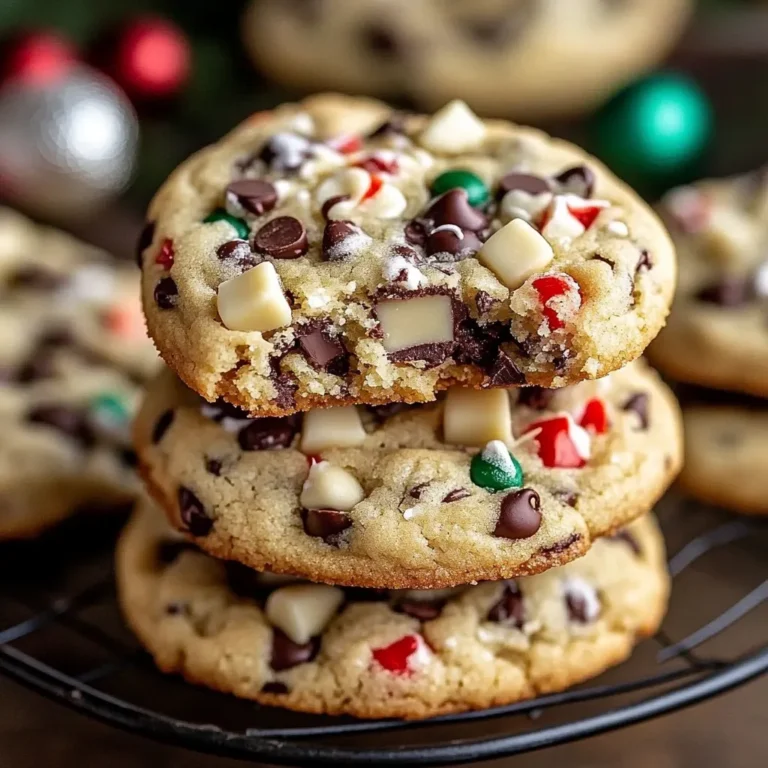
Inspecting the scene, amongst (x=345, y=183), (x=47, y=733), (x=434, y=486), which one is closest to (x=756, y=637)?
(x=434, y=486)

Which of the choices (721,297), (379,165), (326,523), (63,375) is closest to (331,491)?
(326,523)

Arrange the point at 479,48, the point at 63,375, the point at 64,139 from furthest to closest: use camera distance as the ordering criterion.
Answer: the point at 479,48
the point at 64,139
the point at 63,375

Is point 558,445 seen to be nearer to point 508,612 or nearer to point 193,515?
point 508,612

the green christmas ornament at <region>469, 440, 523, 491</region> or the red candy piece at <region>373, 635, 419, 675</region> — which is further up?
the green christmas ornament at <region>469, 440, 523, 491</region>

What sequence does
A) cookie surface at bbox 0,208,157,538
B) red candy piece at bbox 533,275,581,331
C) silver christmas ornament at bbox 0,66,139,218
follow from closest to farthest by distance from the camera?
red candy piece at bbox 533,275,581,331 < cookie surface at bbox 0,208,157,538 < silver christmas ornament at bbox 0,66,139,218

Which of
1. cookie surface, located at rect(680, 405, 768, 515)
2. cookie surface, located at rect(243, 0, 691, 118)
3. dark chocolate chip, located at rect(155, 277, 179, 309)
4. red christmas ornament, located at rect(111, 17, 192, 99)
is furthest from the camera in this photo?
red christmas ornament, located at rect(111, 17, 192, 99)

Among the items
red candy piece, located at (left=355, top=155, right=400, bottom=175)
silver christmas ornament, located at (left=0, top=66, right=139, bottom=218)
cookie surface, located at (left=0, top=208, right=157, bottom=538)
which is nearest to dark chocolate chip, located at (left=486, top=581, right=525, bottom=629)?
red candy piece, located at (left=355, top=155, right=400, bottom=175)

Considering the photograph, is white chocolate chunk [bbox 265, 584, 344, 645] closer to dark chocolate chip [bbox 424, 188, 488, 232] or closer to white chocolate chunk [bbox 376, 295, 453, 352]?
white chocolate chunk [bbox 376, 295, 453, 352]
